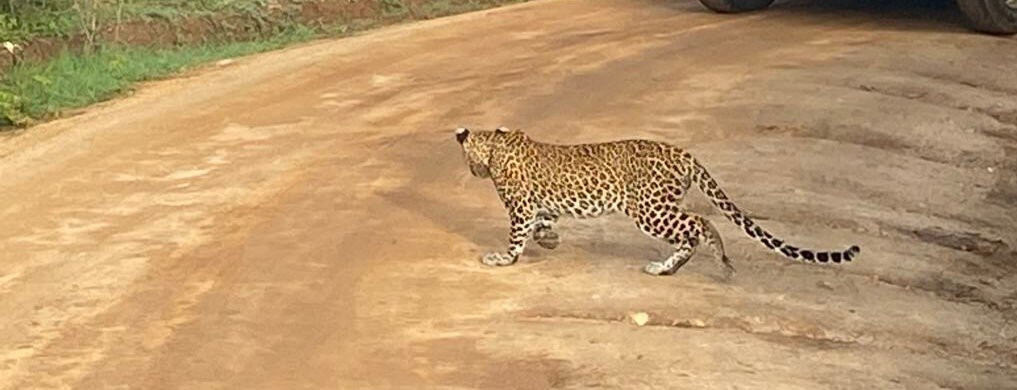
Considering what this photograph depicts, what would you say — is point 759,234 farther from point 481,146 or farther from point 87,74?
point 87,74

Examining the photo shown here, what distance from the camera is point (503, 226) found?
8844 millimetres

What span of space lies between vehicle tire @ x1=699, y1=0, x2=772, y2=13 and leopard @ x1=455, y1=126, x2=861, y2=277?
8.43 m

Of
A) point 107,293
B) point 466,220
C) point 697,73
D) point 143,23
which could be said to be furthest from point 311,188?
point 143,23

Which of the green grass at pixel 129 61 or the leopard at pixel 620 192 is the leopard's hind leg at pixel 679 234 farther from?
the green grass at pixel 129 61

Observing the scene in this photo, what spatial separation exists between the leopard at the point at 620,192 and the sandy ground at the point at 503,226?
0.54ft

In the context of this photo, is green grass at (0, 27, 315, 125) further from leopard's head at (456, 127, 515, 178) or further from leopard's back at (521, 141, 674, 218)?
leopard's back at (521, 141, 674, 218)

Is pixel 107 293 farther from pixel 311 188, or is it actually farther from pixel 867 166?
pixel 867 166

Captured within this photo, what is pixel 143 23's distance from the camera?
52.4ft

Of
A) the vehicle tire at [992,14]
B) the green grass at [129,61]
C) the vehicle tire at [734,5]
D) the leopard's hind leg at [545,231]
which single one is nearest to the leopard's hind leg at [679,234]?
the leopard's hind leg at [545,231]

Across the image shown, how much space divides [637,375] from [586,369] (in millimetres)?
212

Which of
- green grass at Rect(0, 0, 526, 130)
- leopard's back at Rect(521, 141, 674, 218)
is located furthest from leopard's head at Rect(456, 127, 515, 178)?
green grass at Rect(0, 0, 526, 130)

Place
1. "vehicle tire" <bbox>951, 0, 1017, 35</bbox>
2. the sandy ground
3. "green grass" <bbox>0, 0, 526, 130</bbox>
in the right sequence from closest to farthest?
the sandy ground
"green grass" <bbox>0, 0, 526, 130</bbox>
"vehicle tire" <bbox>951, 0, 1017, 35</bbox>

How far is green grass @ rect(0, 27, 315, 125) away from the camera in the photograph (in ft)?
41.2

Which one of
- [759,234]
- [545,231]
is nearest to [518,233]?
[545,231]
